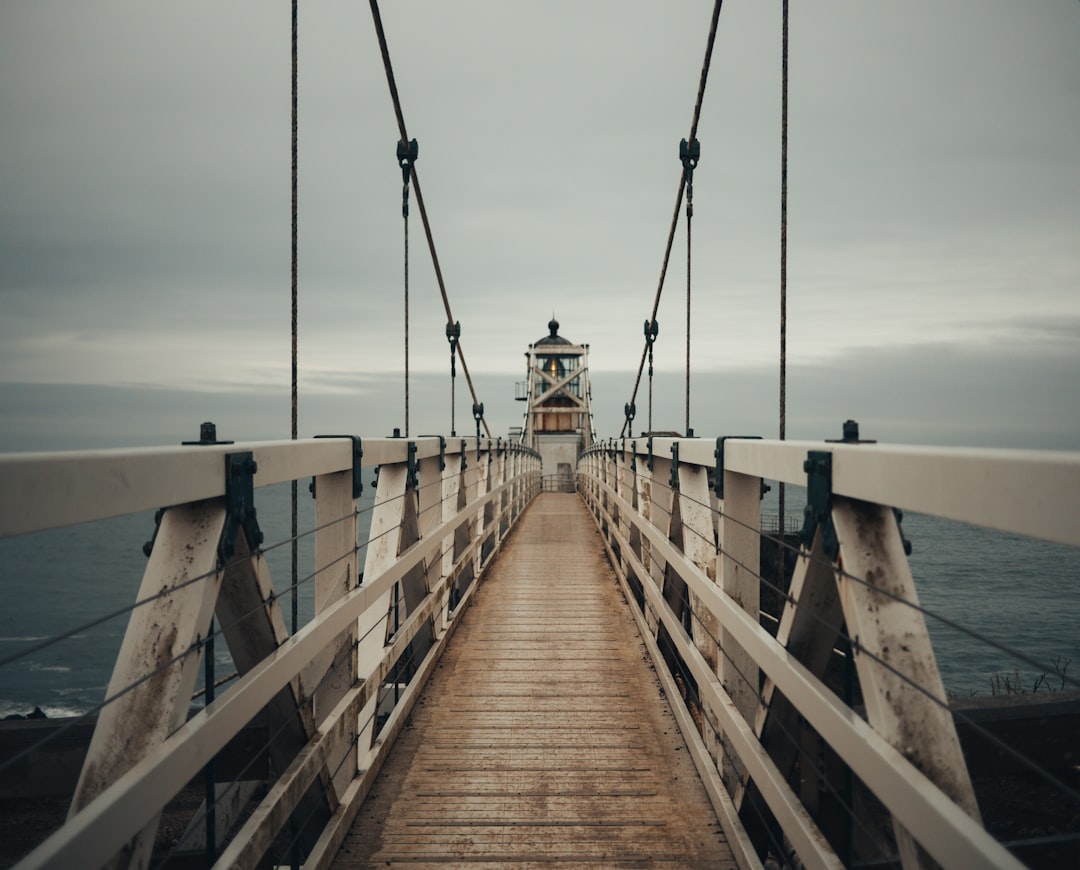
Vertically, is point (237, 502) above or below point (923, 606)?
above

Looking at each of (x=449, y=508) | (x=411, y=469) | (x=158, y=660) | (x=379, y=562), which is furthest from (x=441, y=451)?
(x=158, y=660)

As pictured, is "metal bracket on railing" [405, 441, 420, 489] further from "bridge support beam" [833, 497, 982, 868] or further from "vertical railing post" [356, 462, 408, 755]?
"bridge support beam" [833, 497, 982, 868]

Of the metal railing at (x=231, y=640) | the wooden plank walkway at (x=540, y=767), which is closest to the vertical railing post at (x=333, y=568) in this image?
the metal railing at (x=231, y=640)

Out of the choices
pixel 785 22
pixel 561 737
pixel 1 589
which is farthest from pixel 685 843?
pixel 1 589

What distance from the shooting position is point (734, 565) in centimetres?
270

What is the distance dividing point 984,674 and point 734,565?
26.6m

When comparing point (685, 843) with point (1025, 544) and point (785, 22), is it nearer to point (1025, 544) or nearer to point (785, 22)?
point (785, 22)

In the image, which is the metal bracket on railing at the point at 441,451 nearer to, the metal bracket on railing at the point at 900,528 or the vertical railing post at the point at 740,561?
the vertical railing post at the point at 740,561

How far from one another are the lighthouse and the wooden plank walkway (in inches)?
1031

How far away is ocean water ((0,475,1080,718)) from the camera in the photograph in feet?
84.2

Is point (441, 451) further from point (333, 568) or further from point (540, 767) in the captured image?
point (540, 767)

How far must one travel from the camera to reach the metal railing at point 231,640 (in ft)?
4.15

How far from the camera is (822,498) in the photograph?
1.71 meters

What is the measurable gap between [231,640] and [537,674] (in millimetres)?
2609
